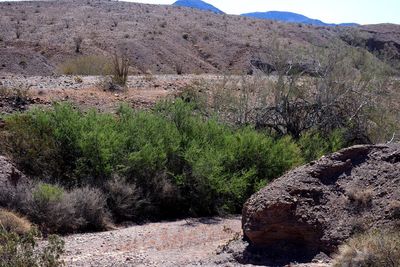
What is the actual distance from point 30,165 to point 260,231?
6169 millimetres

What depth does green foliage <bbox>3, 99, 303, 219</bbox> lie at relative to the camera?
1309 cm

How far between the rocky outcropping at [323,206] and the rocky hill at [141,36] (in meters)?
24.5

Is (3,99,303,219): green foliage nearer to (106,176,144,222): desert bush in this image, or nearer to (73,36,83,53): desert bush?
(106,176,144,222): desert bush

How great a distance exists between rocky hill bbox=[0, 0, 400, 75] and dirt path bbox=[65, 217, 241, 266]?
22673 millimetres

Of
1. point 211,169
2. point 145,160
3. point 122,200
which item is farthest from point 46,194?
point 211,169

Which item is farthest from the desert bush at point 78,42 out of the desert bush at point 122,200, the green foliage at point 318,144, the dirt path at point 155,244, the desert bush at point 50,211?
the desert bush at point 50,211

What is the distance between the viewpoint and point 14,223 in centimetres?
1038

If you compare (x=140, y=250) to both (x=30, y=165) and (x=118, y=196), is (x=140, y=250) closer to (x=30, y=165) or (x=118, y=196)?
(x=118, y=196)

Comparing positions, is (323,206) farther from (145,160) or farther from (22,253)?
(145,160)

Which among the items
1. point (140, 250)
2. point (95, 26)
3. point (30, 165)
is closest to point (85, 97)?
point (30, 165)

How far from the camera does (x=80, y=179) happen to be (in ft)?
42.8

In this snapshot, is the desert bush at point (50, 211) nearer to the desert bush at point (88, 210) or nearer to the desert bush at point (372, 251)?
the desert bush at point (88, 210)

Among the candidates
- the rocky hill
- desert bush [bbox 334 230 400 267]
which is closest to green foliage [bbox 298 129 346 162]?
desert bush [bbox 334 230 400 267]

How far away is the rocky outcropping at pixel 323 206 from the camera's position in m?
8.55
